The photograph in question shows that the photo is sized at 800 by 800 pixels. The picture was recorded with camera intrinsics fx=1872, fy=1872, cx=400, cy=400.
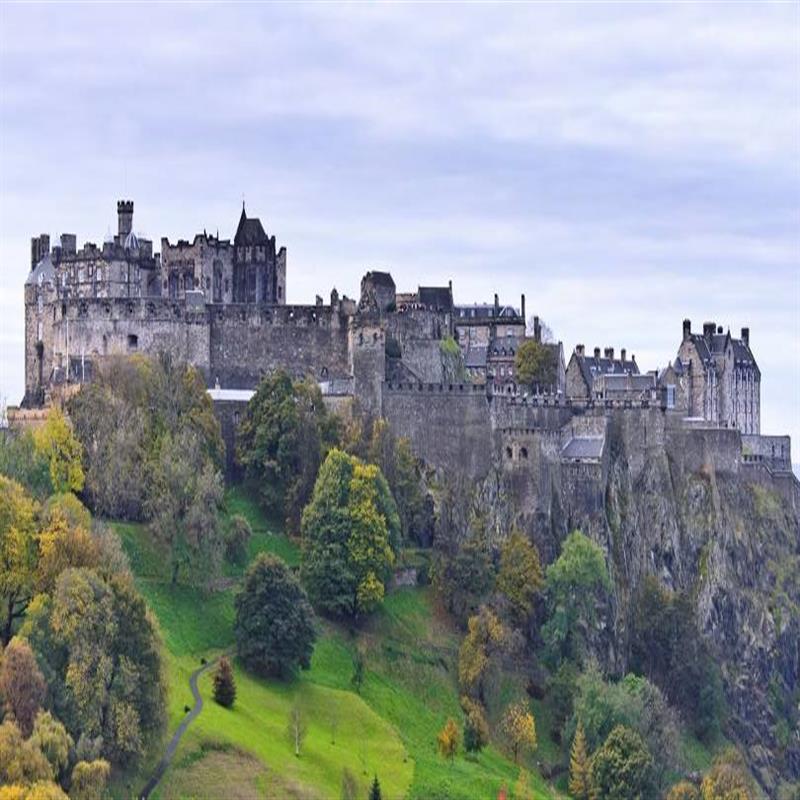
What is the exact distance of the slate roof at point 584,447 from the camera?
121 meters

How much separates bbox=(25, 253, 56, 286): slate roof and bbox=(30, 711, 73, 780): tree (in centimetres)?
5555

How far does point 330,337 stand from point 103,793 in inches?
2023

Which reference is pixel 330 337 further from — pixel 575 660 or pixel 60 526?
pixel 60 526

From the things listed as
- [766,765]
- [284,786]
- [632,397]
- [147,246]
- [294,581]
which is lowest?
[766,765]

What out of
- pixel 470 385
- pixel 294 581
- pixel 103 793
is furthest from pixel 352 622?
pixel 103 793

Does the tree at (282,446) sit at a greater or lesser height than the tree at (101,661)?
greater

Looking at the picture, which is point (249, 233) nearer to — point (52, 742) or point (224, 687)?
point (224, 687)

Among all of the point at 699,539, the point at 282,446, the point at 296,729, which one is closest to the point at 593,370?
the point at 699,539

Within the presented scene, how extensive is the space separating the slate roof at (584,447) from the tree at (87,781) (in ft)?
175

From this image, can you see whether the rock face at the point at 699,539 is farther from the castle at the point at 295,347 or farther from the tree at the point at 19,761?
the tree at the point at 19,761

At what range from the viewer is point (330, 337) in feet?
398

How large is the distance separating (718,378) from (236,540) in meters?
61.3

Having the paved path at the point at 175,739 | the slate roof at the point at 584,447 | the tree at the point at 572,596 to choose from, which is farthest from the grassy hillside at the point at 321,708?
the slate roof at the point at 584,447

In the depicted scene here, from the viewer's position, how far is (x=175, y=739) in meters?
82.6
